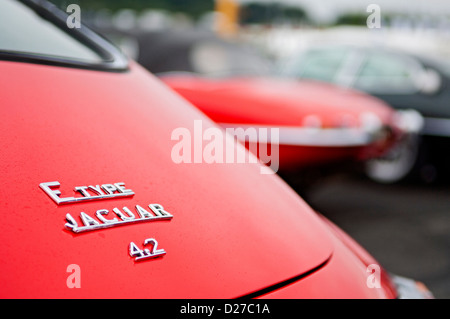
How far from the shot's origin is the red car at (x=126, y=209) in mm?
1148

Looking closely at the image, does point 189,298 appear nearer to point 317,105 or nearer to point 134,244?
point 134,244

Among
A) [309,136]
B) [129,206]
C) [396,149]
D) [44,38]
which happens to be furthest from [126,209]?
[396,149]

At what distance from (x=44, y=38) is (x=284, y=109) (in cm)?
269

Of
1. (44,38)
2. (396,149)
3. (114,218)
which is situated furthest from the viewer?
(396,149)

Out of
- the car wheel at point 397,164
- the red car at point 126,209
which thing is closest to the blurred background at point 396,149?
the car wheel at point 397,164

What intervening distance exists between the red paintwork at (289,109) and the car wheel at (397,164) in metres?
1.45

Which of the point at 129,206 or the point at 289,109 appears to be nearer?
the point at 129,206

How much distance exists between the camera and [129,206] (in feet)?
4.28

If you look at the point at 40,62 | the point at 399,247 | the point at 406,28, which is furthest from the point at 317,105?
the point at 406,28

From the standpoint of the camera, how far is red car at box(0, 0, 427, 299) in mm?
1148

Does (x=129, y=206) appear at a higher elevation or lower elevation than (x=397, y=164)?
higher

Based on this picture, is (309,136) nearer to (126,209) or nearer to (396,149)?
(396,149)

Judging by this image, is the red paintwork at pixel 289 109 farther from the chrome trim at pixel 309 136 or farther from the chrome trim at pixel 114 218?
the chrome trim at pixel 114 218

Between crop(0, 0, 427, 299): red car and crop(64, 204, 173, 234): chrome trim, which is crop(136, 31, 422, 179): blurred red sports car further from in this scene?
crop(64, 204, 173, 234): chrome trim
